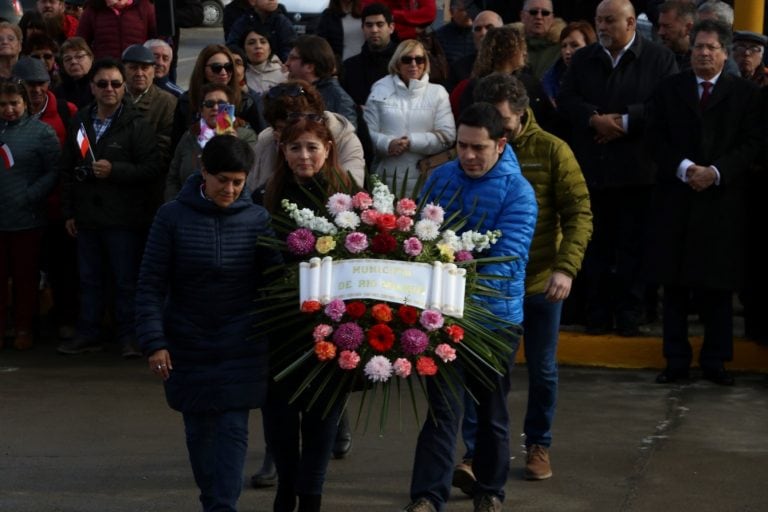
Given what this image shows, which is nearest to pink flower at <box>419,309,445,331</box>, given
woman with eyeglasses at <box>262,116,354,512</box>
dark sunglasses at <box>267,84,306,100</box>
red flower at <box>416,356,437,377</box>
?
red flower at <box>416,356,437,377</box>

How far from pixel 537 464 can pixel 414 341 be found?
5.83 ft

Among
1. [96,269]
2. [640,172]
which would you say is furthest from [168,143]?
[640,172]

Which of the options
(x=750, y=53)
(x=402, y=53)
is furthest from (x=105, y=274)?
(x=750, y=53)

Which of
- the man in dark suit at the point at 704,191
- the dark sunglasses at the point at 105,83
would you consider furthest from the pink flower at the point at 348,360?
the dark sunglasses at the point at 105,83

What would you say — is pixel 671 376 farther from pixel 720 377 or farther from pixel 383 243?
pixel 383 243

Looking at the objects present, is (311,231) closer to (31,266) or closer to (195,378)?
(195,378)

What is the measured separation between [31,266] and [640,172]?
437cm

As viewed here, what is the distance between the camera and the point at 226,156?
633cm

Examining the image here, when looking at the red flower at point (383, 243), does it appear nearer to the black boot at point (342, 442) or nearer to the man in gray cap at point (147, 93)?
the black boot at point (342, 442)

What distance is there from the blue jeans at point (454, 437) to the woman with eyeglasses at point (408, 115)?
388 centimetres

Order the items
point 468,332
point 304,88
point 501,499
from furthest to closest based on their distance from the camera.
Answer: point 304,88
point 501,499
point 468,332

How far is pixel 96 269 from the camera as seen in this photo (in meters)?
11.0

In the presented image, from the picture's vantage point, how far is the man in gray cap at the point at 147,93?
1109cm

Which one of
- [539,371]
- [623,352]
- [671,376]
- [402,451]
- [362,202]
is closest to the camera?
[362,202]
